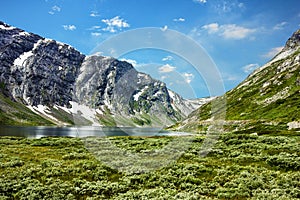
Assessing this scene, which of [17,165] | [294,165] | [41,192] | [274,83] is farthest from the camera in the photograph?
[274,83]

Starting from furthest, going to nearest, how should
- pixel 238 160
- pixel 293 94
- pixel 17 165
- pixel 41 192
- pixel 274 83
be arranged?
pixel 274 83, pixel 293 94, pixel 238 160, pixel 17 165, pixel 41 192

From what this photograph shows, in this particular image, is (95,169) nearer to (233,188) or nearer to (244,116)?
(233,188)

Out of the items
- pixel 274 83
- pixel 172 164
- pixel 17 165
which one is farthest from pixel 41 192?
pixel 274 83

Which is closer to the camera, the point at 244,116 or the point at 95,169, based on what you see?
the point at 95,169

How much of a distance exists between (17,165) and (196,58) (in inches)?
943

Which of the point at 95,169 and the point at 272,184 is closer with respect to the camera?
the point at 272,184

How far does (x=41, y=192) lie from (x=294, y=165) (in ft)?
78.7

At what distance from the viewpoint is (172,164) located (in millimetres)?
27953

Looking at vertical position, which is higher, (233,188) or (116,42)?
(116,42)

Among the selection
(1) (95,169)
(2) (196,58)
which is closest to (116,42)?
(2) (196,58)

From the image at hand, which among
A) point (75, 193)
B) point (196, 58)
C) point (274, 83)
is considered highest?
point (274, 83)

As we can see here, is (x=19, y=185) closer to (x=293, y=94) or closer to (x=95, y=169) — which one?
(x=95, y=169)

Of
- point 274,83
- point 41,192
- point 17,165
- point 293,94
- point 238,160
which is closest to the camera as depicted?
point 41,192

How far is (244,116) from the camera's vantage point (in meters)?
156
